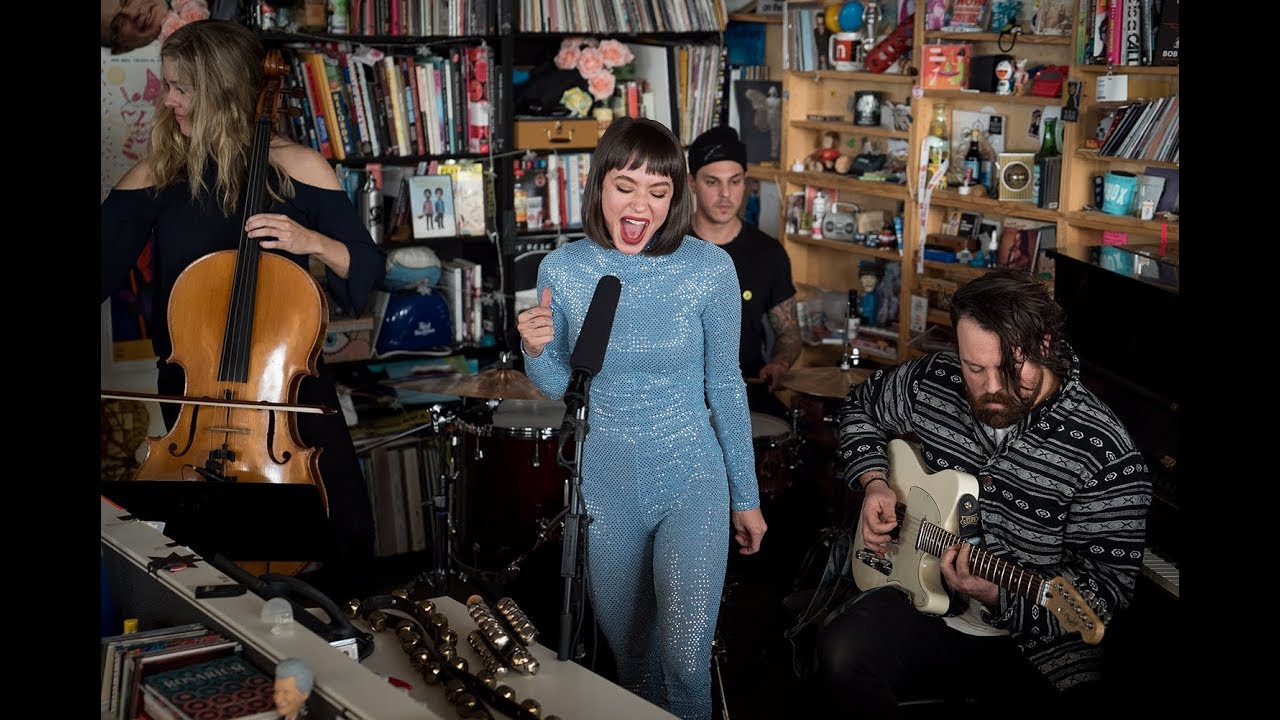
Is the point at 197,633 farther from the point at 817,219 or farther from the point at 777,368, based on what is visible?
the point at 817,219

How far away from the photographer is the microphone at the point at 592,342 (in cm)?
187

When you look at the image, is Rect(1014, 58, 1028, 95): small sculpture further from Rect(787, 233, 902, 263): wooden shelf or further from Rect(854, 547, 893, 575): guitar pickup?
Rect(854, 547, 893, 575): guitar pickup

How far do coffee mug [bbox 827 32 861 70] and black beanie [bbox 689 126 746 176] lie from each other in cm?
98

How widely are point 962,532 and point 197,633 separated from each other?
152 centimetres

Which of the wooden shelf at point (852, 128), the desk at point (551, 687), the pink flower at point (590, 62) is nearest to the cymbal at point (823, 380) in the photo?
the wooden shelf at point (852, 128)

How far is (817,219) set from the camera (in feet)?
16.5

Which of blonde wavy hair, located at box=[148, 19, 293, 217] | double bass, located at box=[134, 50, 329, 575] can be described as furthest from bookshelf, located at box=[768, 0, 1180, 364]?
blonde wavy hair, located at box=[148, 19, 293, 217]

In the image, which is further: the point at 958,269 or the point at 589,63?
the point at 589,63

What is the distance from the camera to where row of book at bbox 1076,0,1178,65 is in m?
3.44

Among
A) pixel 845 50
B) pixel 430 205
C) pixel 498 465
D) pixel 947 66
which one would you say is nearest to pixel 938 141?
pixel 947 66

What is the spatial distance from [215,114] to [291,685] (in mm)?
1754

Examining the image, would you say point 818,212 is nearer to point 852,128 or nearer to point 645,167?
point 852,128

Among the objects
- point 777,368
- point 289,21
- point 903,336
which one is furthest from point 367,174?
point 903,336

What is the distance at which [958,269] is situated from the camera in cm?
441
